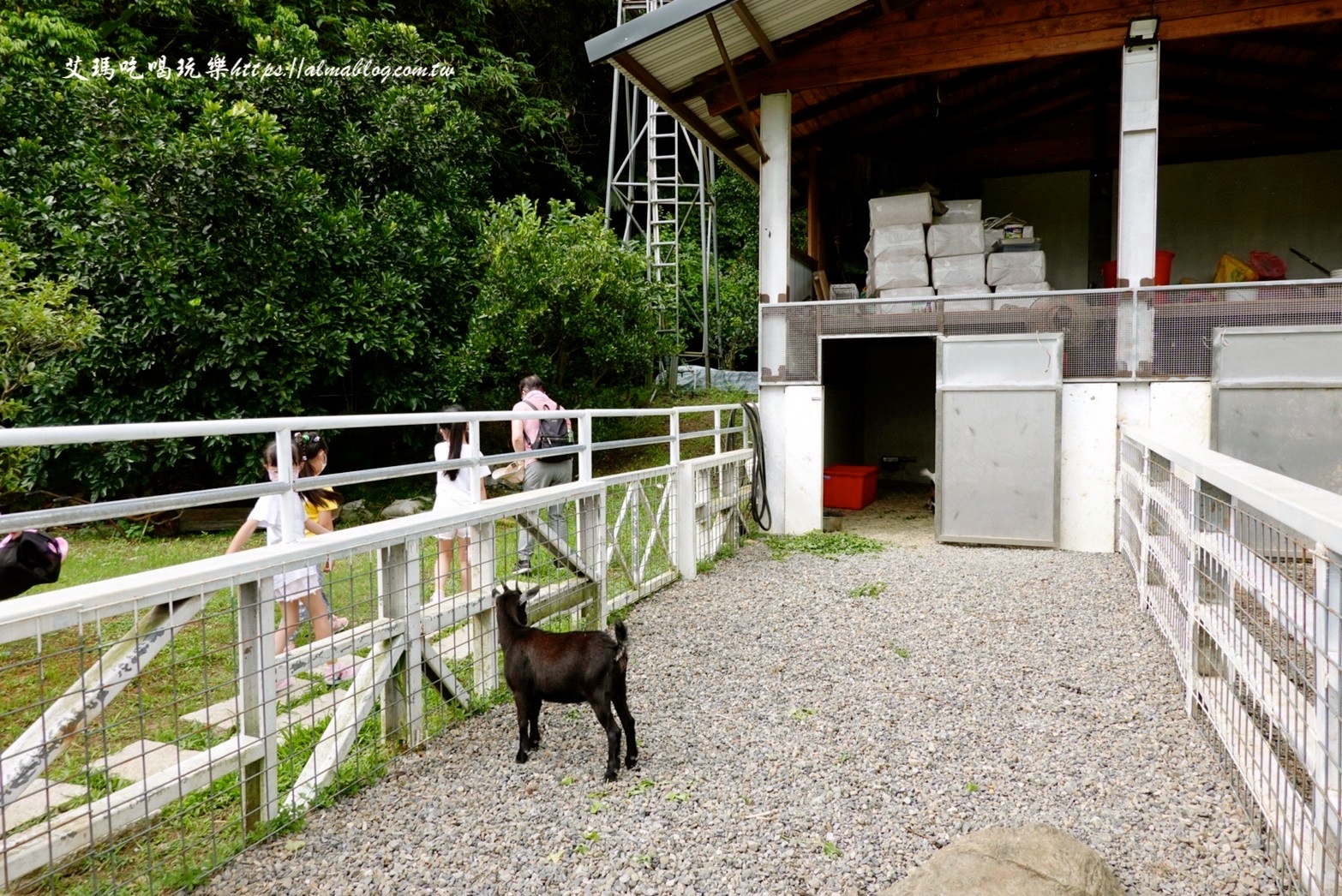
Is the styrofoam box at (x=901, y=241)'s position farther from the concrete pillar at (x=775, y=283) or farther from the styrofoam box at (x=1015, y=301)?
the styrofoam box at (x=1015, y=301)

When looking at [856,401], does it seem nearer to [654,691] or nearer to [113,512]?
[654,691]

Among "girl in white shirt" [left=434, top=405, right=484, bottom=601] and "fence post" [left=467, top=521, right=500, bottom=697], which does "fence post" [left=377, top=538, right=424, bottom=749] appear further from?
"fence post" [left=467, top=521, right=500, bottom=697]

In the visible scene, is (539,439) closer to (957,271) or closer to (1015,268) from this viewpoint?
(957,271)

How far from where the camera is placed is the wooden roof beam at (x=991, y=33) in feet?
23.7

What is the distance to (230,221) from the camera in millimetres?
9867

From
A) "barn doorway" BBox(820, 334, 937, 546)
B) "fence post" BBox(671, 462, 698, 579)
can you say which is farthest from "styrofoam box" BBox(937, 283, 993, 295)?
"fence post" BBox(671, 462, 698, 579)

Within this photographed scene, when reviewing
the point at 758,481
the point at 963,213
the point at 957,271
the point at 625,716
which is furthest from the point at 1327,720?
the point at 963,213

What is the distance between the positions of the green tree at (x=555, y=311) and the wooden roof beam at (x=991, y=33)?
11.8 ft

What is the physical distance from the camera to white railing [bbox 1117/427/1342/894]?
6.32ft

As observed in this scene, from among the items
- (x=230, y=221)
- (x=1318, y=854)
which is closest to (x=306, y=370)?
(x=230, y=221)

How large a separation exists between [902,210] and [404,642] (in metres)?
7.00

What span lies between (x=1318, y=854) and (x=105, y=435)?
3131 mm

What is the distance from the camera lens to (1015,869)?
2.05 m

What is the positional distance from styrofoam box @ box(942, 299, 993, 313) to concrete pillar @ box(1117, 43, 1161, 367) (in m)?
1.08
